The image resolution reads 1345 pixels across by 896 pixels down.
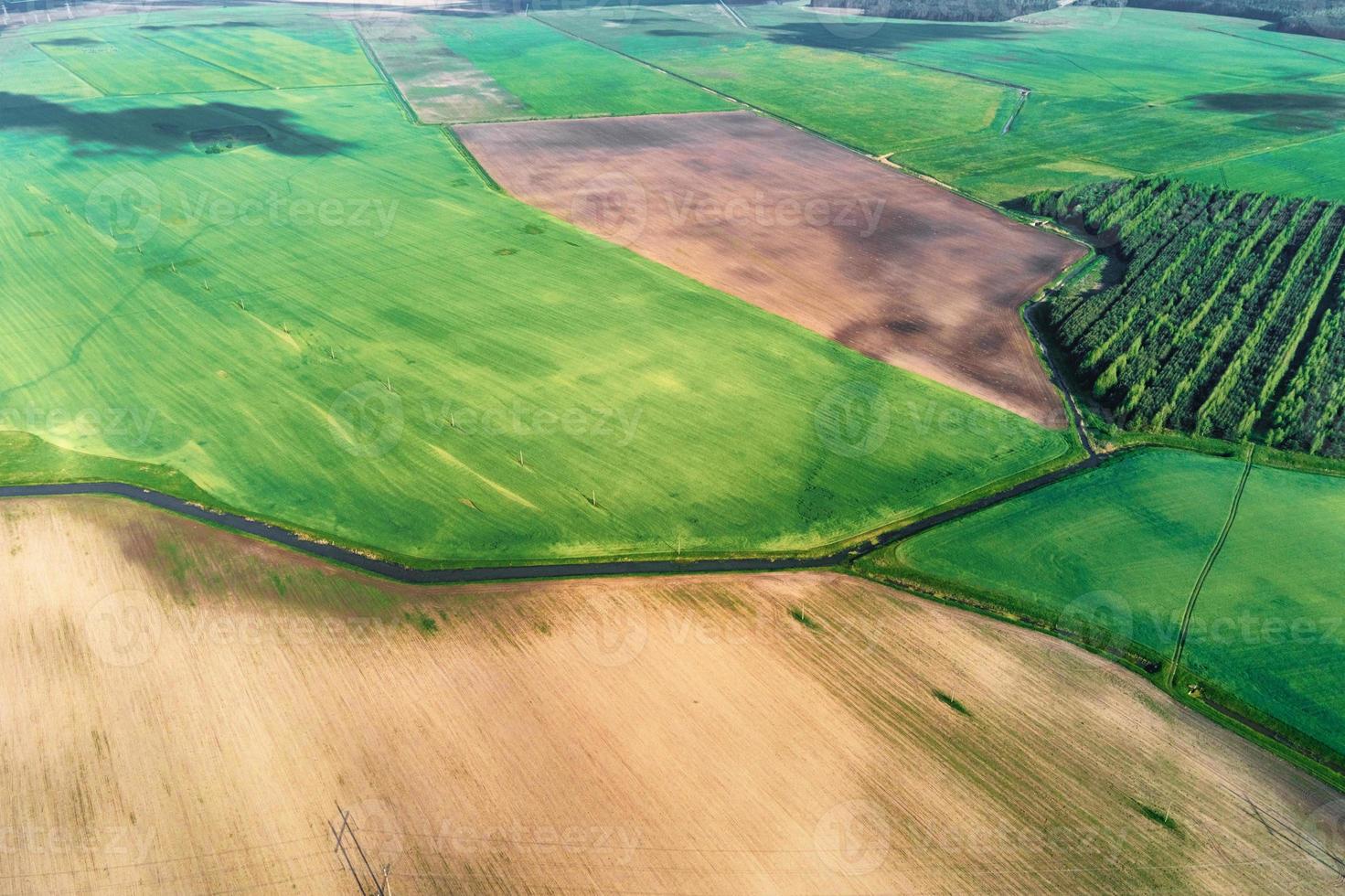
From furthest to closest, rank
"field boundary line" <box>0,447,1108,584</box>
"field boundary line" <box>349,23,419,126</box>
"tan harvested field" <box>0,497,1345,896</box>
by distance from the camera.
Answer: "field boundary line" <box>349,23,419,126</box>, "field boundary line" <box>0,447,1108,584</box>, "tan harvested field" <box>0,497,1345,896</box>

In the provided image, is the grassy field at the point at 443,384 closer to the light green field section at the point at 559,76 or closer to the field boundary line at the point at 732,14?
the light green field section at the point at 559,76

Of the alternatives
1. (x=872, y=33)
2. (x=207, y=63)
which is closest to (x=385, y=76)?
(x=207, y=63)

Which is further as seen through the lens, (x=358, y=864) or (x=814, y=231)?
(x=814, y=231)

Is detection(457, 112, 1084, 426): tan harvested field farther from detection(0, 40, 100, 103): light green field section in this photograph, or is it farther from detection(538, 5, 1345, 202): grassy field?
detection(0, 40, 100, 103): light green field section

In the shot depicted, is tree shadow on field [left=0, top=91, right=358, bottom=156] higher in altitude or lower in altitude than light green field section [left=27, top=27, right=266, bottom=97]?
lower

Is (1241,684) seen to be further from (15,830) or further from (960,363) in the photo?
(15,830)

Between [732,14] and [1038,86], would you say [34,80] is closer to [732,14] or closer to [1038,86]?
[732,14]

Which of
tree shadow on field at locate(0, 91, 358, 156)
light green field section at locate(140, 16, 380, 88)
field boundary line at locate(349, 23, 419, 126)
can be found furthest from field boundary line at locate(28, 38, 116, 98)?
field boundary line at locate(349, 23, 419, 126)
